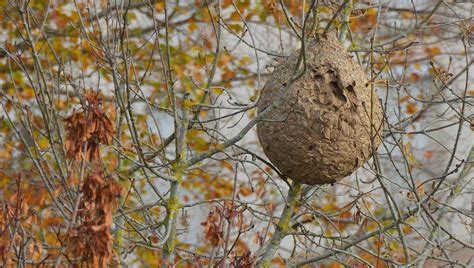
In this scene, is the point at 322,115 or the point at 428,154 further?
the point at 428,154

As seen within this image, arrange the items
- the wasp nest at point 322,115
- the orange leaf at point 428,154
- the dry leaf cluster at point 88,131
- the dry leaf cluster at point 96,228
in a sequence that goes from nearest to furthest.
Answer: the dry leaf cluster at point 96,228 < the dry leaf cluster at point 88,131 < the wasp nest at point 322,115 < the orange leaf at point 428,154

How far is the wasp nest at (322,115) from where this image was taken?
3766 millimetres

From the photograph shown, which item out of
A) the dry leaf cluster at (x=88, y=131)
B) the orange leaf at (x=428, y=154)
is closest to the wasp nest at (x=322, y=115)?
the dry leaf cluster at (x=88, y=131)

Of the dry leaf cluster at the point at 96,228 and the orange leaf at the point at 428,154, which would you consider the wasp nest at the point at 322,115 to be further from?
the orange leaf at the point at 428,154

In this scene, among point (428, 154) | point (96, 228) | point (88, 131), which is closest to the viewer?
point (96, 228)

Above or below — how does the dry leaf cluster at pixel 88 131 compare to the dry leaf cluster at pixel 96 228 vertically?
above

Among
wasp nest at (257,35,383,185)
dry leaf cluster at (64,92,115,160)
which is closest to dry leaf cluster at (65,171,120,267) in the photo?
dry leaf cluster at (64,92,115,160)

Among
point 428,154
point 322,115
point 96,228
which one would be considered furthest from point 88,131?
point 428,154

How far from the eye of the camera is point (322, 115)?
3.75 m

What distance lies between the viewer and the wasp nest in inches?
148

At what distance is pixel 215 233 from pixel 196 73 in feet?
20.1

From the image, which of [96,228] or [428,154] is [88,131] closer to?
[96,228]

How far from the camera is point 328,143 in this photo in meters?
3.81

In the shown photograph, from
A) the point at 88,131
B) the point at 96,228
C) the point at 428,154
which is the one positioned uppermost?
the point at 428,154
